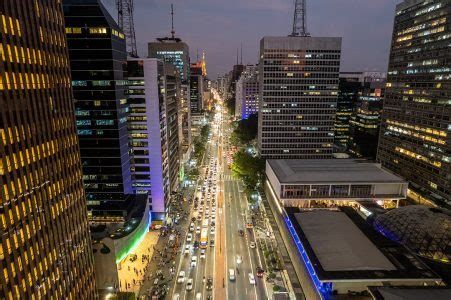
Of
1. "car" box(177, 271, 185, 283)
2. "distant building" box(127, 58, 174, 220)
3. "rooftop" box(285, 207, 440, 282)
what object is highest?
"distant building" box(127, 58, 174, 220)

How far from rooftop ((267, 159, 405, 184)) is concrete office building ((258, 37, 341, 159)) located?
1111 inches

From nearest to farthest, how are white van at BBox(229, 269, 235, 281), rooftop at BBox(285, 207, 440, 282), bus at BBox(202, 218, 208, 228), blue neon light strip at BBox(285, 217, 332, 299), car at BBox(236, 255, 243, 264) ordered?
blue neon light strip at BBox(285, 217, 332, 299)
rooftop at BBox(285, 207, 440, 282)
white van at BBox(229, 269, 235, 281)
car at BBox(236, 255, 243, 264)
bus at BBox(202, 218, 208, 228)

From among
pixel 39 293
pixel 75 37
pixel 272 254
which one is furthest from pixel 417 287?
pixel 75 37

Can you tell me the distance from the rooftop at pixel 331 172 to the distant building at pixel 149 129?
3814cm

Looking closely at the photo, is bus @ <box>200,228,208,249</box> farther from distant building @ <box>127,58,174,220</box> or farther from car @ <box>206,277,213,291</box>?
distant building @ <box>127,58,174,220</box>

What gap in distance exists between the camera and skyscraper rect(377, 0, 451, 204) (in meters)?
98.3

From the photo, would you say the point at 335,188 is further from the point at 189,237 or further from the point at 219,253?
the point at 189,237

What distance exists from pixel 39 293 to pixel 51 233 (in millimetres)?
8379

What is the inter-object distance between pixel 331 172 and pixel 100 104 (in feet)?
238

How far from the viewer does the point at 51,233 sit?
47.8 m

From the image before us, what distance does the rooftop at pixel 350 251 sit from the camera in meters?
56.4

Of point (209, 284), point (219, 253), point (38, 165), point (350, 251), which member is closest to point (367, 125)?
point (350, 251)

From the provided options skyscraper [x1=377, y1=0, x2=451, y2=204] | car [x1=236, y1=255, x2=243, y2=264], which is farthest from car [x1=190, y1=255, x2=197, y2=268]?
skyscraper [x1=377, y1=0, x2=451, y2=204]

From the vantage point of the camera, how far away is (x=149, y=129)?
307 ft
